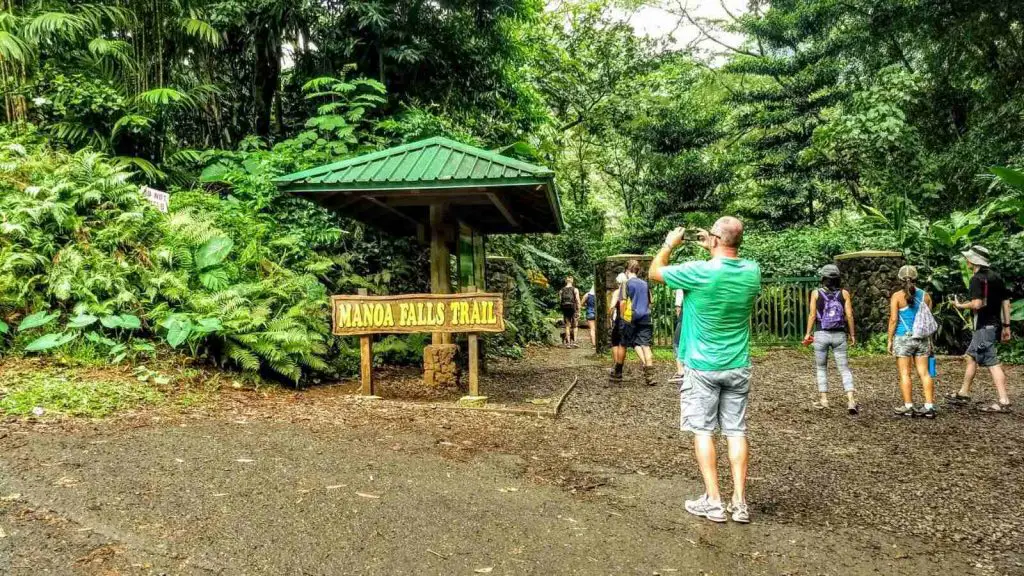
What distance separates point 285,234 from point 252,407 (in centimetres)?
423

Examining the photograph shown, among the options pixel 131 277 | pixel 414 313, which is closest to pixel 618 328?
pixel 414 313

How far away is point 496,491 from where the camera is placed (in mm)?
4324

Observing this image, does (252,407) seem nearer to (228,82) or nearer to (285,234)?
(285,234)

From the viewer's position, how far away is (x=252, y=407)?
20.7ft

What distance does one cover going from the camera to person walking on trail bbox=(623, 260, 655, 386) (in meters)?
9.61

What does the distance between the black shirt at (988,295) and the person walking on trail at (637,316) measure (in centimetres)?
412

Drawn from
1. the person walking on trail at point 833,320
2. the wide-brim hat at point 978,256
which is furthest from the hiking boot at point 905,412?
the wide-brim hat at point 978,256

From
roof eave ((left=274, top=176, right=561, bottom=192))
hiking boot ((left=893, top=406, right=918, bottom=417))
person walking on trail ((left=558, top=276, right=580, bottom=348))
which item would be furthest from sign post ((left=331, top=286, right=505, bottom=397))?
person walking on trail ((left=558, top=276, right=580, bottom=348))

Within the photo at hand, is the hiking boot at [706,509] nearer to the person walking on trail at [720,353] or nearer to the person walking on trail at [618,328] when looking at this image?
the person walking on trail at [720,353]

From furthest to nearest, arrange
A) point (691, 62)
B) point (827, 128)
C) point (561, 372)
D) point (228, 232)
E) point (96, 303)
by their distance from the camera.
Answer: point (691, 62)
point (827, 128)
point (561, 372)
point (228, 232)
point (96, 303)

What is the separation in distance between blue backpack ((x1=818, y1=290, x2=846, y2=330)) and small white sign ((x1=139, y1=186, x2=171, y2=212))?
883 cm

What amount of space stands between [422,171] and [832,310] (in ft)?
16.8

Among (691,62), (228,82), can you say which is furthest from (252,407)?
(691,62)

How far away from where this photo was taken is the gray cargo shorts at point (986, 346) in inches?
294
